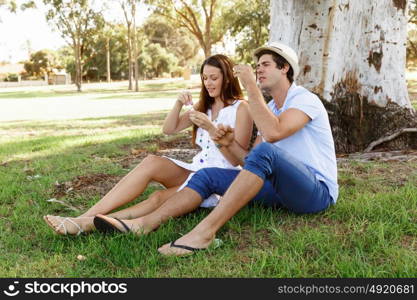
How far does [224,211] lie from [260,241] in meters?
0.36

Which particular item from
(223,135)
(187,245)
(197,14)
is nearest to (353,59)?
(223,135)

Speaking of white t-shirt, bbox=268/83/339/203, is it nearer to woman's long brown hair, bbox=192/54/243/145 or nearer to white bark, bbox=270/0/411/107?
woman's long brown hair, bbox=192/54/243/145

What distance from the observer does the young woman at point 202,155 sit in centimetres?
385

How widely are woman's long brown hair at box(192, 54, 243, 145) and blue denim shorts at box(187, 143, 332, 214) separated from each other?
669mm

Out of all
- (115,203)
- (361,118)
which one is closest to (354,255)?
(115,203)

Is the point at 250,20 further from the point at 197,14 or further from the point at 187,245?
the point at 187,245

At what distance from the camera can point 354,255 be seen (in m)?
3.04

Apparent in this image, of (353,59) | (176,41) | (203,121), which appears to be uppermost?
(176,41)

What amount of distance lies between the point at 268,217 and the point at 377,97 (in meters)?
3.12

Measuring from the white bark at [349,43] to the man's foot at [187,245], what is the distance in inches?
142

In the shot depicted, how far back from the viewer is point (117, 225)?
3541 mm

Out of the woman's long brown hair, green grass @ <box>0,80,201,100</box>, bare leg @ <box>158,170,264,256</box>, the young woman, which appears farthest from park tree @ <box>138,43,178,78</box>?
bare leg @ <box>158,170,264,256</box>

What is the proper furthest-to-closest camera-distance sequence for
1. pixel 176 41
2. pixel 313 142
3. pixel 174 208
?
pixel 176 41 → pixel 174 208 → pixel 313 142

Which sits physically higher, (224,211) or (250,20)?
(250,20)
